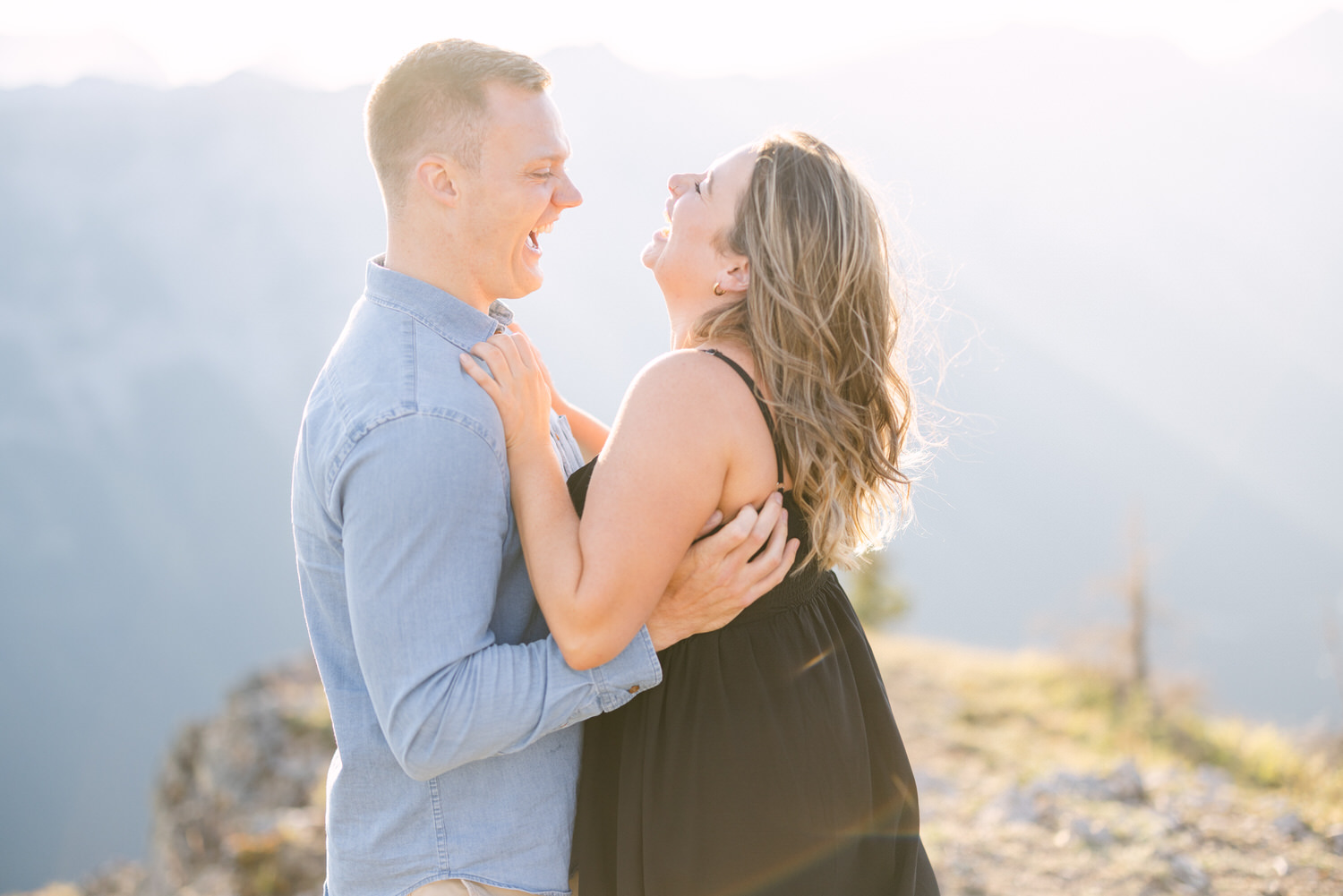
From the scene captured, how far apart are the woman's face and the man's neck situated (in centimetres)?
50

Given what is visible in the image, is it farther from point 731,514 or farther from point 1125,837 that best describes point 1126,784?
point 731,514

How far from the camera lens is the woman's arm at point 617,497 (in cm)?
179

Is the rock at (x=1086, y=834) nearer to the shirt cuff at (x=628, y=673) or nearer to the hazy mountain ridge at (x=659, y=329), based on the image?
the shirt cuff at (x=628, y=673)

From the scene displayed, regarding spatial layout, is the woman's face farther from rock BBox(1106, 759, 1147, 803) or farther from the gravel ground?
rock BBox(1106, 759, 1147, 803)

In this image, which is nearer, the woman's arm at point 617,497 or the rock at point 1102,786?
the woman's arm at point 617,497

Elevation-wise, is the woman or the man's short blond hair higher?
the man's short blond hair

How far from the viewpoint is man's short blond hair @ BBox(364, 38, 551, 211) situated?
202 centimetres

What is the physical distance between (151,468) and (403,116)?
5270 inches

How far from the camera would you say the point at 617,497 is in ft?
6.03

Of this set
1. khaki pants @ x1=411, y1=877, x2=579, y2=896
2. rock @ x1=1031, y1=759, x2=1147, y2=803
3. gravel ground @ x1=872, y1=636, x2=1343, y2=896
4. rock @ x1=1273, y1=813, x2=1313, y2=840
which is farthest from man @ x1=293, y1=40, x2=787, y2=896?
rock @ x1=1031, y1=759, x2=1147, y2=803

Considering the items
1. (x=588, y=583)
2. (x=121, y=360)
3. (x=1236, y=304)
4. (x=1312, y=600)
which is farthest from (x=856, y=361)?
(x=1236, y=304)

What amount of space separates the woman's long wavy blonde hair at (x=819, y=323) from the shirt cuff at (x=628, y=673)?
1.60 ft

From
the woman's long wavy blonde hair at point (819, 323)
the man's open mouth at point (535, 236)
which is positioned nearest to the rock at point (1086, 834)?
the woman's long wavy blonde hair at point (819, 323)

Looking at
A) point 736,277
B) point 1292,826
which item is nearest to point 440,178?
point 736,277
